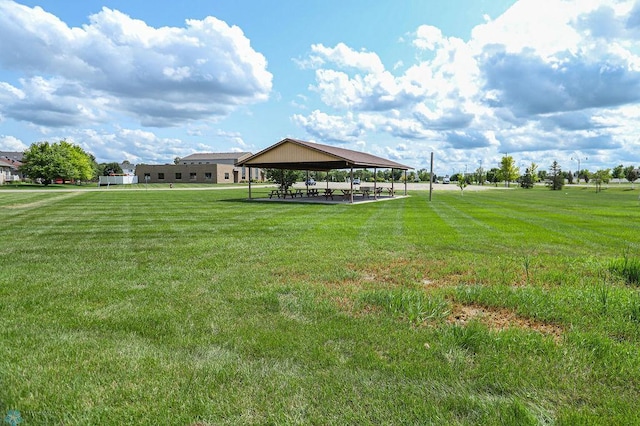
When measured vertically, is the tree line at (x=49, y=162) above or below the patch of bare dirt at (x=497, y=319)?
above

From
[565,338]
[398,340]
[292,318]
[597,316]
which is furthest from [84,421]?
[597,316]

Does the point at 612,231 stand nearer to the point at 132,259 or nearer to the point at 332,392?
the point at 332,392

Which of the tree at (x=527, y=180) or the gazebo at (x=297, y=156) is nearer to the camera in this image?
the gazebo at (x=297, y=156)

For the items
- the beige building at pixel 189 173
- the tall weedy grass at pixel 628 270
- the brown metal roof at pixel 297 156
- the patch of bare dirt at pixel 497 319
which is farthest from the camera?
the beige building at pixel 189 173

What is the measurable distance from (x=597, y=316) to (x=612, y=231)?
915 centimetres

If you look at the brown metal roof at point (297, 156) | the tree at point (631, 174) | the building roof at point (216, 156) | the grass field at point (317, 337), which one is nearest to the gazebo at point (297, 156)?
the brown metal roof at point (297, 156)

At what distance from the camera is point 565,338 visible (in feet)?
12.7

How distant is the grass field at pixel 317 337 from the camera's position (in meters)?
2.76

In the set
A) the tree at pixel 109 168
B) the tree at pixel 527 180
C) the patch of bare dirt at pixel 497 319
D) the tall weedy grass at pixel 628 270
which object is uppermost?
the tree at pixel 109 168

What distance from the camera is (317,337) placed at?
3871mm

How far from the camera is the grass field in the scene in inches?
108

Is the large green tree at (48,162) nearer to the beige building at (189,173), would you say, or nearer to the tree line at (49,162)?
the tree line at (49,162)

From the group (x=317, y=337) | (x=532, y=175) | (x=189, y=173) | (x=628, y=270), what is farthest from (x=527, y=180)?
(x=317, y=337)

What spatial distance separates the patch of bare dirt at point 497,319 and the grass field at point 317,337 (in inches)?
0.9
